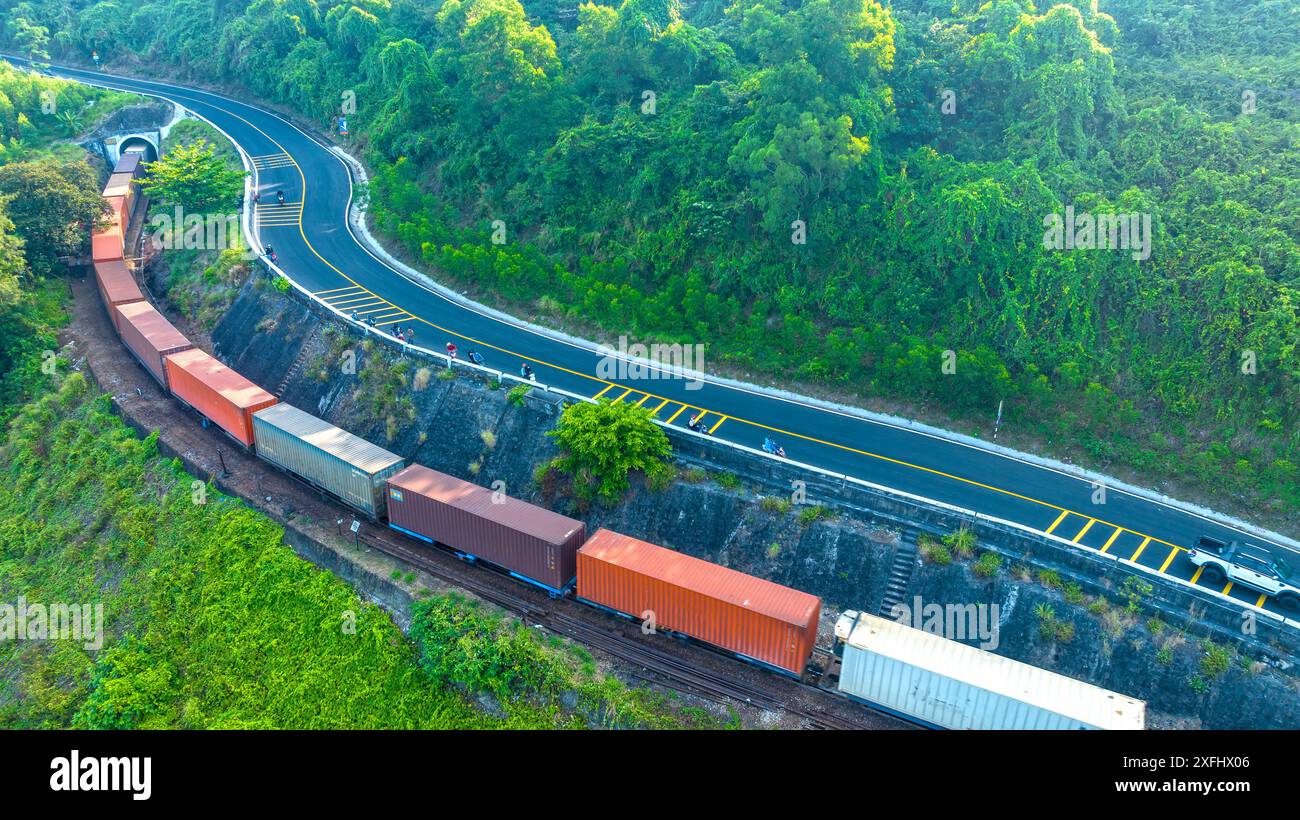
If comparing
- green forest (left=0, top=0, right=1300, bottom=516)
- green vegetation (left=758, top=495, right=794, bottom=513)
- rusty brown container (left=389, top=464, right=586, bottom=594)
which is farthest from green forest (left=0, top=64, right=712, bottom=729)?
green forest (left=0, top=0, right=1300, bottom=516)

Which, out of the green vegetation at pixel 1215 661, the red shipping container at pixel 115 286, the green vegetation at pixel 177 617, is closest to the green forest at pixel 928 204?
the green vegetation at pixel 1215 661

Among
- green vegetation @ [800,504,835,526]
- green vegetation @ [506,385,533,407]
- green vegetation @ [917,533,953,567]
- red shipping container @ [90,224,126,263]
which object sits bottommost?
green vegetation @ [917,533,953,567]

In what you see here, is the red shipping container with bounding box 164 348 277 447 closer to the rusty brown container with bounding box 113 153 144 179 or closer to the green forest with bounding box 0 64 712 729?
the green forest with bounding box 0 64 712 729

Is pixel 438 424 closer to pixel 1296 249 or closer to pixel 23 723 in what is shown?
pixel 23 723

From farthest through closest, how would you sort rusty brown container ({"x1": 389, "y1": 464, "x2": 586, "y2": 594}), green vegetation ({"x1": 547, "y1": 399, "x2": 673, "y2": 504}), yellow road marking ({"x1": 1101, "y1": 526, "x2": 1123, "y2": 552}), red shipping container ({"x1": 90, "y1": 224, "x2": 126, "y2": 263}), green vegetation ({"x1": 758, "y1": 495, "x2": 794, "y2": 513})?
red shipping container ({"x1": 90, "y1": 224, "x2": 126, "y2": 263})
green vegetation ({"x1": 547, "y1": 399, "x2": 673, "y2": 504})
green vegetation ({"x1": 758, "y1": 495, "x2": 794, "y2": 513})
yellow road marking ({"x1": 1101, "y1": 526, "x2": 1123, "y2": 552})
rusty brown container ({"x1": 389, "y1": 464, "x2": 586, "y2": 594})

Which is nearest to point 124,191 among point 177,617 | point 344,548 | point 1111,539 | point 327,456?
point 327,456

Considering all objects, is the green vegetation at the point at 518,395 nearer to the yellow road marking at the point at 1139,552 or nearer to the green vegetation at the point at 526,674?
the green vegetation at the point at 526,674
